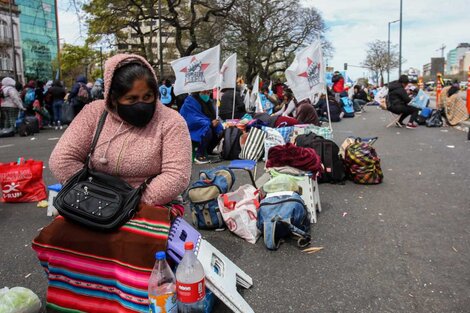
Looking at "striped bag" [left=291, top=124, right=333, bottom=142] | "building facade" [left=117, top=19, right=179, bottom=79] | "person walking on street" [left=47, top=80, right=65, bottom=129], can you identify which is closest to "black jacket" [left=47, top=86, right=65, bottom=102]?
"person walking on street" [left=47, top=80, right=65, bottom=129]

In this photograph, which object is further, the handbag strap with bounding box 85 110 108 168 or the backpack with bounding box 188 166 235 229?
the backpack with bounding box 188 166 235 229

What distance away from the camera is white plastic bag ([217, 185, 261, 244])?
378 centimetres

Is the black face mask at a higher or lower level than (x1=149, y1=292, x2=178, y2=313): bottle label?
higher

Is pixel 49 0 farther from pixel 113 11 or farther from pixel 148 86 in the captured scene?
pixel 113 11

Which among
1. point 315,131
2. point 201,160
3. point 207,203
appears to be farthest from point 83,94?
point 207,203

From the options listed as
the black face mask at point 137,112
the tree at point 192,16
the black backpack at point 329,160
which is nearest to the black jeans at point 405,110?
the black backpack at point 329,160

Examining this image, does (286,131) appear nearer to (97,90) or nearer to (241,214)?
(241,214)

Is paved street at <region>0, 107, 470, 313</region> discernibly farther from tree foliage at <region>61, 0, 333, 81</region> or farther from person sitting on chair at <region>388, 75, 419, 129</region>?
tree foliage at <region>61, 0, 333, 81</region>

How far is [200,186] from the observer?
4086 millimetres

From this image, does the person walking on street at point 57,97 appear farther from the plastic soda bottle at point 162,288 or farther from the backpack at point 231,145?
the plastic soda bottle at point 162,288

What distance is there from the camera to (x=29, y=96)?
13.3m

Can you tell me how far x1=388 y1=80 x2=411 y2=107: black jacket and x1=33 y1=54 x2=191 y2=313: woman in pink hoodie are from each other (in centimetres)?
1193

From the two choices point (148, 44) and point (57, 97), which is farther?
point (148, 44)

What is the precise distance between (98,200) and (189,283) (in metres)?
0.73
